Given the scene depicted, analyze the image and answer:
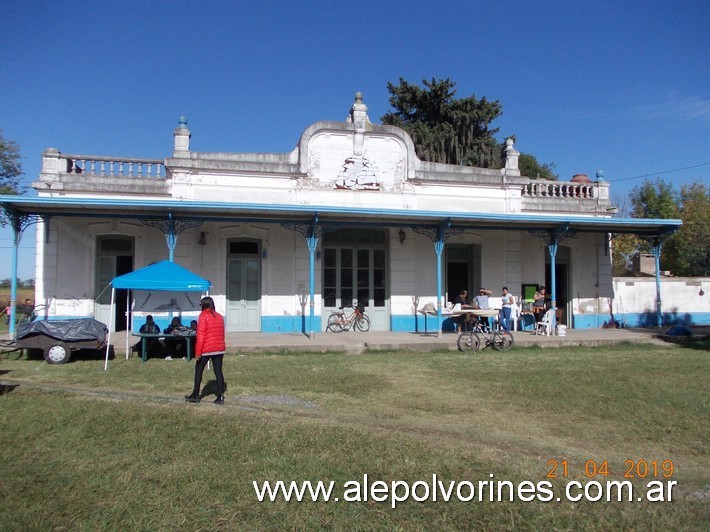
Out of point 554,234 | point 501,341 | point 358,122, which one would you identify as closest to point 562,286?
point 554,234

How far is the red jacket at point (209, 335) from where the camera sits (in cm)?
694

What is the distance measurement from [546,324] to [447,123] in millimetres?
20033

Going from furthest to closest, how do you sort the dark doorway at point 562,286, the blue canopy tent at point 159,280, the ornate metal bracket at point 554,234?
the dark doorway at point 562,286 → the ornate metal bracket at point 554,234 → the blue canopy tent at point 159,280

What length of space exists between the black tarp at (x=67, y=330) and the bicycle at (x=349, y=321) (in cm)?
646

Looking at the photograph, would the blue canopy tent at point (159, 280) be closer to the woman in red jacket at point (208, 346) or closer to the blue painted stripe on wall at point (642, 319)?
the woman in red jacket at point (208, 346)

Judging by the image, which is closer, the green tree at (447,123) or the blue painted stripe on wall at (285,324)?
the blue painted stripe on wall at (285,324)

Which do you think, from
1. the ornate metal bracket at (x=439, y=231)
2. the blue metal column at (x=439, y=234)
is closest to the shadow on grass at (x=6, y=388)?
the blue metal column at (x=439, y=234)

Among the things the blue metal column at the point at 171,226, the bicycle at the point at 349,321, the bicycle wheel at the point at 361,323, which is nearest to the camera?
the blue metal column at the point at 171,226

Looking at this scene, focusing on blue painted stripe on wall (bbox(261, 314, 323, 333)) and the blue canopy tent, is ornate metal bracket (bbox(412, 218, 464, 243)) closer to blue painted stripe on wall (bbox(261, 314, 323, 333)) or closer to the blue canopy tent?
blue painted stripe on wall (bbox(261, 314, 323, 333))

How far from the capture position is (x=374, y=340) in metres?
13.2

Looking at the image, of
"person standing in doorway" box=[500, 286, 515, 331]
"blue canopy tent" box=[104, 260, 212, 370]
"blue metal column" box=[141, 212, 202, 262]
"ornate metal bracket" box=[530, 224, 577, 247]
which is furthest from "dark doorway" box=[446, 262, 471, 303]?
"blue canopy tent" box=[104, 260, 212, 370]

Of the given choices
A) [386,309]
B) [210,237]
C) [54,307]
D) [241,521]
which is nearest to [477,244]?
[386,309]

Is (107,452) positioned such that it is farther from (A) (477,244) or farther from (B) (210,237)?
(A) (477,244)

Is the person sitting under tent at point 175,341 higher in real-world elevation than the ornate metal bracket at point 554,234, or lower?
lower
